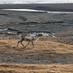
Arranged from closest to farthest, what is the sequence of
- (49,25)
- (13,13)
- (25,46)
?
(25,46) < (49,25) < (13,13)

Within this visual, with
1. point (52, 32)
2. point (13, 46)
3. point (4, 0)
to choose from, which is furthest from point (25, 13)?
point (13, 46)

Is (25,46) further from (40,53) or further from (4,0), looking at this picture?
(4,0)

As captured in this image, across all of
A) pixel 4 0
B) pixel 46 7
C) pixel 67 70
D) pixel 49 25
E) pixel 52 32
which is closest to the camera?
pixel 67 70

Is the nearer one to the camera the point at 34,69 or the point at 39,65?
the point at 34,69

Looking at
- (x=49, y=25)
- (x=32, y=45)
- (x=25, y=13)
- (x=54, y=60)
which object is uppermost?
(x=54, y=60)

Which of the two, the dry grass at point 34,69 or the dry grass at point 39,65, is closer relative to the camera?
the dry grass at point 34,69

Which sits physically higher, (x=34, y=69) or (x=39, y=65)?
(x=34, y=69)

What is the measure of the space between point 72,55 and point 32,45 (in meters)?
3.30

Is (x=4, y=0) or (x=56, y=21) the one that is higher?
(x=56, y=21)

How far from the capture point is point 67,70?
14.5m

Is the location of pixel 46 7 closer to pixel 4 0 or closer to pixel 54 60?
pixel 4 0

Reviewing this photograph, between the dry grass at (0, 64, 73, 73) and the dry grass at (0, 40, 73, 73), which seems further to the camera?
the dry grass at (0, 40, 73, 73)

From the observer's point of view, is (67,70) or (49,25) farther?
(49,25)

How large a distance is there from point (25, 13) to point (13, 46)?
68.9 feet
